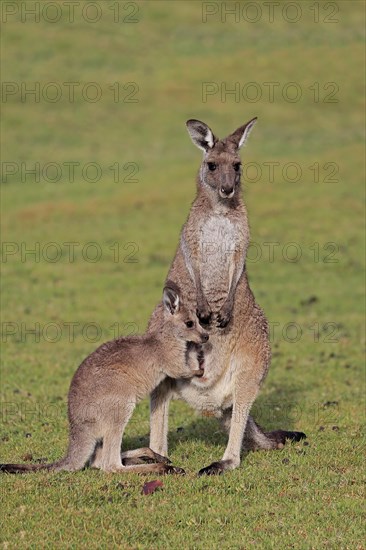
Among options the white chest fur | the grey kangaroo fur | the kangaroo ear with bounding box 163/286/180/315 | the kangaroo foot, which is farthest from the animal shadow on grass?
the white chest fur

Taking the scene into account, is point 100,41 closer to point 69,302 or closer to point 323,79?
point 323,79

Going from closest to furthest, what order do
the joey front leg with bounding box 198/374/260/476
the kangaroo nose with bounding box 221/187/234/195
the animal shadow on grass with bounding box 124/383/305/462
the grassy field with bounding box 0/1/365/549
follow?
the grassy field with bounding box 0/1/365/549
the joey front leg with bounding box 198/374/260/476
the kangaroo nose with bounding box 221/187/234/195
the animal shadow on grass with bounding box 124/383/305/462

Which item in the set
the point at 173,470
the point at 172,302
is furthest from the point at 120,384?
the point at 172,302

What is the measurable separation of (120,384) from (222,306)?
111 centimetres

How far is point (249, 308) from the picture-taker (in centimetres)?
861

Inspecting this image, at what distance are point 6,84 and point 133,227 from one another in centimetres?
1497

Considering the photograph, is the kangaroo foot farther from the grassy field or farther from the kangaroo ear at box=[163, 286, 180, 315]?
the kangaroo ear at box=[163, 286, 180, 315]

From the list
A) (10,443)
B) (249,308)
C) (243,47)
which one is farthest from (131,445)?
(243,47)

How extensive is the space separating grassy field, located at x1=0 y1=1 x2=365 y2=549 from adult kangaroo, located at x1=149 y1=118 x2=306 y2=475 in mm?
414

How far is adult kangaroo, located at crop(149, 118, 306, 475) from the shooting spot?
8352 millimetres

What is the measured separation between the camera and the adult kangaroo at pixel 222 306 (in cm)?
835

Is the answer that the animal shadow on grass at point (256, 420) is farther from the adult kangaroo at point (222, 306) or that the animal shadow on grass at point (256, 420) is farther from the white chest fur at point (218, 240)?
the white chest fur at point (218, 240)

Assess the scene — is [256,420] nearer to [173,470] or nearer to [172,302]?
[172,302]

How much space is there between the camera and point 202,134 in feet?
28.3
